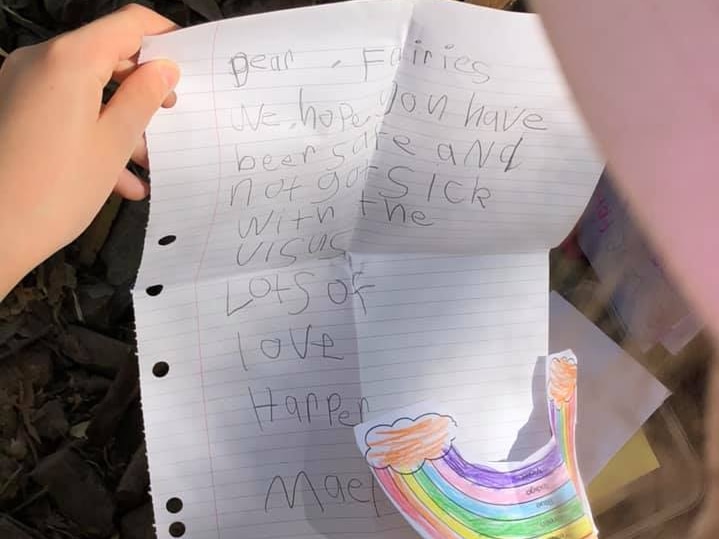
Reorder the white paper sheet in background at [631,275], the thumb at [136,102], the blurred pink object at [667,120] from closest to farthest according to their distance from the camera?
the blurred pink object at [667,120], the thumb at [136,102], the white paper sheet in background at [631,275]

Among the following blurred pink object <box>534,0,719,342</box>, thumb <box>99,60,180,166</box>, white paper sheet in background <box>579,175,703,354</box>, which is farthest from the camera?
white paper sheet in background <box>579,175,703,354</box>

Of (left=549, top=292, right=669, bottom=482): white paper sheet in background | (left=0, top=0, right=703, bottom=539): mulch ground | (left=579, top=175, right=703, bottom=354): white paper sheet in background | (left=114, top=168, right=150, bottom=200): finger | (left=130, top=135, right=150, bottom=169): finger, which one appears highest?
(left=130, top=135, right=150, bottom=169): finger

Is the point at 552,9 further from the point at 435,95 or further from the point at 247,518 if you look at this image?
the point at 247,518

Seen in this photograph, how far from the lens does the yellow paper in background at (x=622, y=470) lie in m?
0.66

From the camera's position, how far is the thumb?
509 mm

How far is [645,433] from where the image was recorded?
0.68 m

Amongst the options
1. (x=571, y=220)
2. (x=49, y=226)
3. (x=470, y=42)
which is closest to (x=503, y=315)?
(x=571, y=220)

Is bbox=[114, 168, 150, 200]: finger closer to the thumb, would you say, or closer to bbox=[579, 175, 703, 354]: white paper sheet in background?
the thumb

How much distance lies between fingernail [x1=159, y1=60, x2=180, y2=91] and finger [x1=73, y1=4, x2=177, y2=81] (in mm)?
29

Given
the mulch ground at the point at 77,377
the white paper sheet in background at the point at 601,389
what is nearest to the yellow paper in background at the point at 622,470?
the white paper sheet in background at the point at 601,389

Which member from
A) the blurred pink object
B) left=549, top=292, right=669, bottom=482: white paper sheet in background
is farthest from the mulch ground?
the blurred pink object

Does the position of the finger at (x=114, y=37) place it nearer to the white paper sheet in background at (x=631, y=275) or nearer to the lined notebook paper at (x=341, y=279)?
the lined notebook paper at (x=341, y=279)

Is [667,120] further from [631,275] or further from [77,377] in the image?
[77,377]

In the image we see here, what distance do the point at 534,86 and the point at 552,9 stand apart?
10.1 inches
